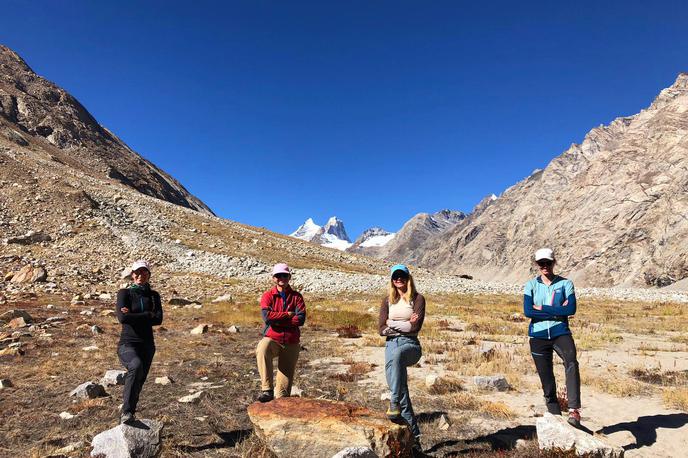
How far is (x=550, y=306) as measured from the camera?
7129 millimetres

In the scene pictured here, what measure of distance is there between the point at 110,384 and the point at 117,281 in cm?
2602

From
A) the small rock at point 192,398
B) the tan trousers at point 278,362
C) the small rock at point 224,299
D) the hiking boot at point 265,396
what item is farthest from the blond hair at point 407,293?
the small rock at point 224,299

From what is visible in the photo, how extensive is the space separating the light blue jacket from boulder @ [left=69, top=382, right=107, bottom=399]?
9250 mm

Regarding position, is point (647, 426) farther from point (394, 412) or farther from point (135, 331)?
point (135, 331)

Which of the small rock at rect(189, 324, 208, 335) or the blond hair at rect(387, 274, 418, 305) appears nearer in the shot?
the blond hair at rect(387, 274, 418, 305)

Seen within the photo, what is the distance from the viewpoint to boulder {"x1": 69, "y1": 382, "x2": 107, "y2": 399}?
9.38 meters

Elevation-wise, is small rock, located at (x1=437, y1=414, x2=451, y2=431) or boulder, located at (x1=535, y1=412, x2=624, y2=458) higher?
boulder, located at (x1=535, y1=412, x2=624, y2=458)

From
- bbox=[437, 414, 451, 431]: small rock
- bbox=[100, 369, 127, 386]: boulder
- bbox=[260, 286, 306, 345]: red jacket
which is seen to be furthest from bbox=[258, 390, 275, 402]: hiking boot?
bbox=[100, 369, 127, 386]: boulder

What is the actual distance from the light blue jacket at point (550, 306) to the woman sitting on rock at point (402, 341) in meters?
1.89

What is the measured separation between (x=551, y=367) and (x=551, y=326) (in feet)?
2.36

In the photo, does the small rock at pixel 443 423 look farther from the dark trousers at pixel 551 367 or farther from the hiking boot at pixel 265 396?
the hiking boot at pixel 265 396

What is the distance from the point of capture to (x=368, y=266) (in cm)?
6397

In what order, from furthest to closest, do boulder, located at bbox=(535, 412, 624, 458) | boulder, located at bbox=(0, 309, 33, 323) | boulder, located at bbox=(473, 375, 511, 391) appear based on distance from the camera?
boulder, located at bbox=(0, 309, 33, 323) → boulder, located at bbox=(473, 375, 511, 391) → boulder, located at bbox=(535, 412, 624, 458)

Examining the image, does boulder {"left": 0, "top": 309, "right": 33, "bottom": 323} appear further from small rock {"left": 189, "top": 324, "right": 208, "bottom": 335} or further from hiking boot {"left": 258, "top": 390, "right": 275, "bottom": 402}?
hiking boot {"left": 258, "top": 390, "right": 275, "bottom": 402}
